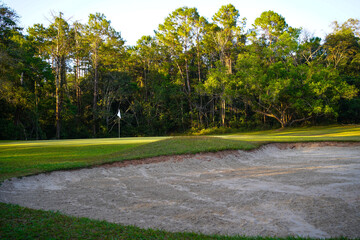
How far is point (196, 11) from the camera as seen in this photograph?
4088 centimetres

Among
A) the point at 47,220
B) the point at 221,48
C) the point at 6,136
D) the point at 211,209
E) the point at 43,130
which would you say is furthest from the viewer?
the point at 221,48

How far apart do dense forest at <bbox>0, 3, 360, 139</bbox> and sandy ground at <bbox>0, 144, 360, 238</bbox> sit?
23.3m

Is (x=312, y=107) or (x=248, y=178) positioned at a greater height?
(x=312, y=107)

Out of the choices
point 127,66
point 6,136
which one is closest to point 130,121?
point 127,66

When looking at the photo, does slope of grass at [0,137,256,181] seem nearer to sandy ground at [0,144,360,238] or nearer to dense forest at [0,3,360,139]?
sandy ground at [0,144,360,238]

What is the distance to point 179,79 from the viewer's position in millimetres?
42688

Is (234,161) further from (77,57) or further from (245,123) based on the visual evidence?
(77,57)

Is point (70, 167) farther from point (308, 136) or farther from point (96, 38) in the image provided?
point (96, 38)

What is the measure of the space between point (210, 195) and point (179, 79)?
122 feet

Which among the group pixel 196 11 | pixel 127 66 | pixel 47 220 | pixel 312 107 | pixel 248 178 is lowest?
pixel 248 178

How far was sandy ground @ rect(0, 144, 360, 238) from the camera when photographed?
15.8 feet

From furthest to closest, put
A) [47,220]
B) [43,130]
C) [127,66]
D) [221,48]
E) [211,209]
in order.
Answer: [127,66] < [221,48] < [43,130] < [211,209] < [47,220]

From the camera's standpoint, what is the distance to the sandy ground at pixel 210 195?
4.80m

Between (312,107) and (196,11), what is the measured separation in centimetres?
2303
